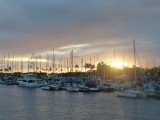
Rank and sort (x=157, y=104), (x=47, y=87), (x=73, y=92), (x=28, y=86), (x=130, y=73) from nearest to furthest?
1. (x=157, y=104)
2. (x=73, y=92)
3. (x=47, y=87)
4. (x=28, y=86)
5. (x=130, y=73)

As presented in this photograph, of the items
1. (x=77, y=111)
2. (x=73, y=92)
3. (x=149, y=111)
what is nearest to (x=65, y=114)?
Answer: (x=77, y=111)

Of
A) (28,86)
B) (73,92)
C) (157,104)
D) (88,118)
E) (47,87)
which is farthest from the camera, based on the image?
(28,86)

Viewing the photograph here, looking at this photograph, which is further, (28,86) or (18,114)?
(28,86)

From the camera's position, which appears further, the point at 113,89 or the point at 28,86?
the point at 28,86

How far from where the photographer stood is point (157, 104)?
6769 cm

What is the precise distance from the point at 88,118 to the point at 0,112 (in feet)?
45.4

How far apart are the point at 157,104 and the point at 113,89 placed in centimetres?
3463

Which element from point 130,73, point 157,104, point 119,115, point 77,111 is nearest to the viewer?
point 119,115

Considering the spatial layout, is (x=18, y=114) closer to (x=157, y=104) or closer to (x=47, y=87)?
(x=157, y=104)

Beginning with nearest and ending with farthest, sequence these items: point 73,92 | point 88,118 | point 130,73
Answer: point 88,118
point 73,92
point 130,73

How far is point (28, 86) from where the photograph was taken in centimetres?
12556

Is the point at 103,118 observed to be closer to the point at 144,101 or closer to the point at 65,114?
the point at 65,114

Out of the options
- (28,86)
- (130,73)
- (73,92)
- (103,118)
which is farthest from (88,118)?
Answer: (130,73)

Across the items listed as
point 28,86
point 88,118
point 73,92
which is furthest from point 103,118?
point 28,86
